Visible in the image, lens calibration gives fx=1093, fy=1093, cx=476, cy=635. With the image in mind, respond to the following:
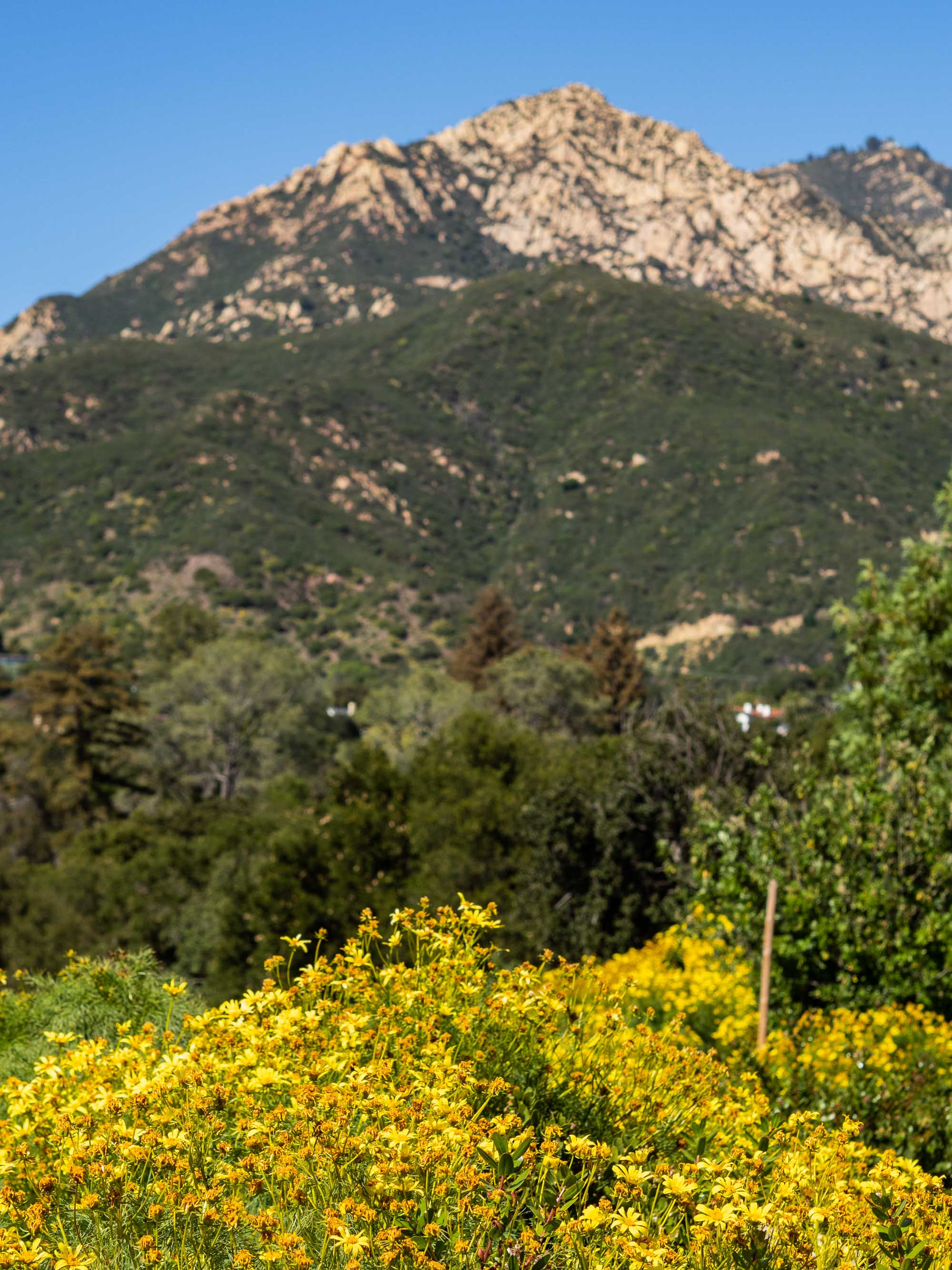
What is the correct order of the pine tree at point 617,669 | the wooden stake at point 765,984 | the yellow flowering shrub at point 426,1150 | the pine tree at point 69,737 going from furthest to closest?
the pine tree at point 617,669 → the pine tree at point 69,737 → the wooden stake at point 765,984 → the yellow flowering shrub at point 426,1150

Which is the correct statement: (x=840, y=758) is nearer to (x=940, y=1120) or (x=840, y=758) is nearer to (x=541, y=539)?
(x=940, y=1120)

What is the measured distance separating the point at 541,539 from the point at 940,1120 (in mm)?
107956

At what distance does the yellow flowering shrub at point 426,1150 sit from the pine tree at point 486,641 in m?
51.5

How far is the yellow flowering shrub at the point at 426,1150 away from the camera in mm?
2670

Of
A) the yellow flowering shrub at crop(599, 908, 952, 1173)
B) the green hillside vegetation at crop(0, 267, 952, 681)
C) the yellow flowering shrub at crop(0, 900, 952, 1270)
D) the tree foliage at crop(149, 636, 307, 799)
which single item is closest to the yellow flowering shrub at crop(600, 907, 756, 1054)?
the yellow flowering shrub at crop(599, 908, 952, 1173)

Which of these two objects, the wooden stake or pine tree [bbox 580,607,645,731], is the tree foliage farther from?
the wooden stake

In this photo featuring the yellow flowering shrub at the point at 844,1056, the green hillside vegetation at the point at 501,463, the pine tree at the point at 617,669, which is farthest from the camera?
the green hillside vegetation at the point at 501,463

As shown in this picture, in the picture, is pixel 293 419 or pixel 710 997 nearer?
pixel 710 997

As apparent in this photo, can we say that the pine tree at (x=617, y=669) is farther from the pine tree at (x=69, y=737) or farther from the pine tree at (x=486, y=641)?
the pine tree at (x=69, y=737)

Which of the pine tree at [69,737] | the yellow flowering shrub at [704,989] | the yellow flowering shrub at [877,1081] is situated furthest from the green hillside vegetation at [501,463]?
the yellow flowering shrub at [877,1081]

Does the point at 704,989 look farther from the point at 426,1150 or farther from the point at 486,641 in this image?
the point at 486,641

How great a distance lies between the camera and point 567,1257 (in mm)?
2732

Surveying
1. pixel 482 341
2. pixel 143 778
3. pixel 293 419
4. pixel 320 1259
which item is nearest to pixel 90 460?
→ pixel 293 419

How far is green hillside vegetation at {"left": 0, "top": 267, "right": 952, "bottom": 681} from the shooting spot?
9494 cm
